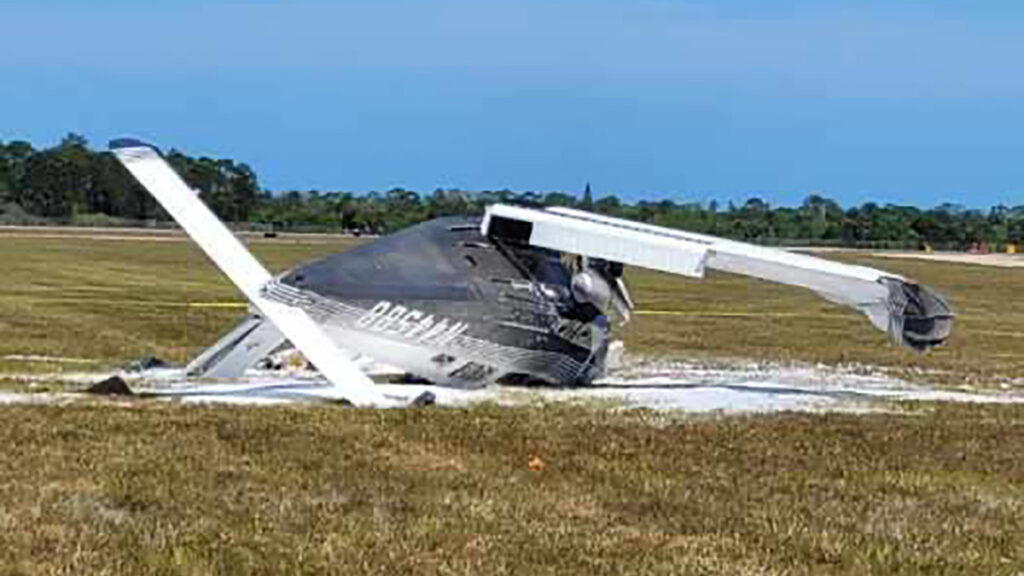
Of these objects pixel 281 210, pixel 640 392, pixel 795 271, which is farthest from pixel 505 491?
pixel 281 210

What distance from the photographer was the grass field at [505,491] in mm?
10211

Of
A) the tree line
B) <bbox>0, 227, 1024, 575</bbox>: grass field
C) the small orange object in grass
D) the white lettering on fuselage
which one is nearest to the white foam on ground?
the white lettering on fuselage

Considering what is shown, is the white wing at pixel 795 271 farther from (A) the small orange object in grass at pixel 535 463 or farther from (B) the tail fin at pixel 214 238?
(A) the small orange object in grass at pixel 535 463

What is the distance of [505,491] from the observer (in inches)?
493

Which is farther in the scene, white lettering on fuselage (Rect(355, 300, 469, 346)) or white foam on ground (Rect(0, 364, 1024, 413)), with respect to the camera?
white lettering on fuselage (Rect(355, 300, 469, 346))

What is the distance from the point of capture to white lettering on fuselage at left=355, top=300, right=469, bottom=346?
1989 cm

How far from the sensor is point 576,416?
17.7 meters

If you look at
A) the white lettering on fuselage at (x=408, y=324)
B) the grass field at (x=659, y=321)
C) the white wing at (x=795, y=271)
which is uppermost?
the white wing at (x=795, y=271)

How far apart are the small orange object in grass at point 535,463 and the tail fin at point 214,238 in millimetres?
4560

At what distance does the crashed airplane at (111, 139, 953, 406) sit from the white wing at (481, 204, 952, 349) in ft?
0.05

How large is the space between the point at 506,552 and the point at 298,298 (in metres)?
9.48

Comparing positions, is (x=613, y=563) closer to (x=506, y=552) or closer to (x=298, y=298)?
(x=506, y=552)

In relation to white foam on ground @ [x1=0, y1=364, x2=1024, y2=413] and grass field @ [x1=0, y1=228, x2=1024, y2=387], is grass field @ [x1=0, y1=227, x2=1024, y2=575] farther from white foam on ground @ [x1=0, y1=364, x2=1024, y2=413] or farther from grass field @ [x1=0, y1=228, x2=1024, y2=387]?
grass field @ [x1=0, y1=228, x2=1024, y2=387]

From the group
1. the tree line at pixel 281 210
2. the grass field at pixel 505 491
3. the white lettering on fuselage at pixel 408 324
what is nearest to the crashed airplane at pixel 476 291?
the white lettering on fuselage at pixel 408 324
